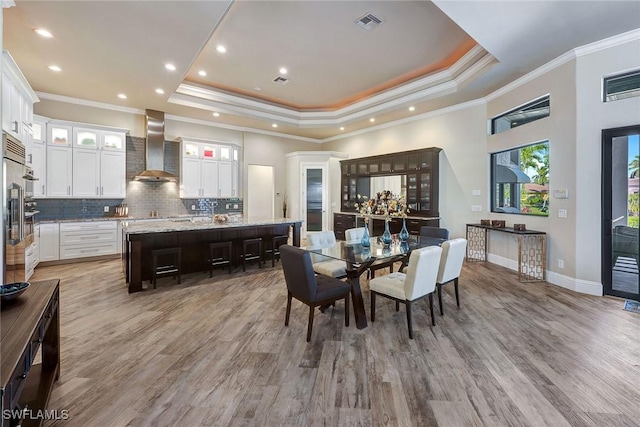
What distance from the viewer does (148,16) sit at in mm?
3316

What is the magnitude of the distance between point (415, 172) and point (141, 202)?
6492 millimetres

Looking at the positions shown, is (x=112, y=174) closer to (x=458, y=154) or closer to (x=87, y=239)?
(x=87, y=239)

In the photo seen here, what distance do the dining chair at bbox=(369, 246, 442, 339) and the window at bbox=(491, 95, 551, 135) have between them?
3697mm

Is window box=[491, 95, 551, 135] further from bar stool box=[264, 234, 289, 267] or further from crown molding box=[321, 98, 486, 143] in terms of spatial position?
bar stool box=[264, 234, 289, 267]

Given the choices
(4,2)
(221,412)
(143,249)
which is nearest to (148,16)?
(4,2)

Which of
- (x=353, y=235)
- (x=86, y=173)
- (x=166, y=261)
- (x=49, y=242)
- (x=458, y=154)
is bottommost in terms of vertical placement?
(x=166, y=261)

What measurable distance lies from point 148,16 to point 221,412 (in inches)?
157

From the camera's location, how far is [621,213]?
12.8 feet

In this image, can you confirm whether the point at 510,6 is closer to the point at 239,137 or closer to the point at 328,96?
the point at 328,96

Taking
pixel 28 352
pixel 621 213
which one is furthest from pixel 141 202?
pixel 621 213

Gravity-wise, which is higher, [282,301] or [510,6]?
[510,6]

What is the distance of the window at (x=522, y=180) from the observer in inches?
195

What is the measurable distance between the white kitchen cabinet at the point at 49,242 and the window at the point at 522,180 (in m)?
8.50

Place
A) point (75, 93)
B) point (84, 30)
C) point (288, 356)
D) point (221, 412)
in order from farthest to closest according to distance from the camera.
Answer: point (75, 93) < point (84, 30) < point (288, 356) < point (221, 412)
